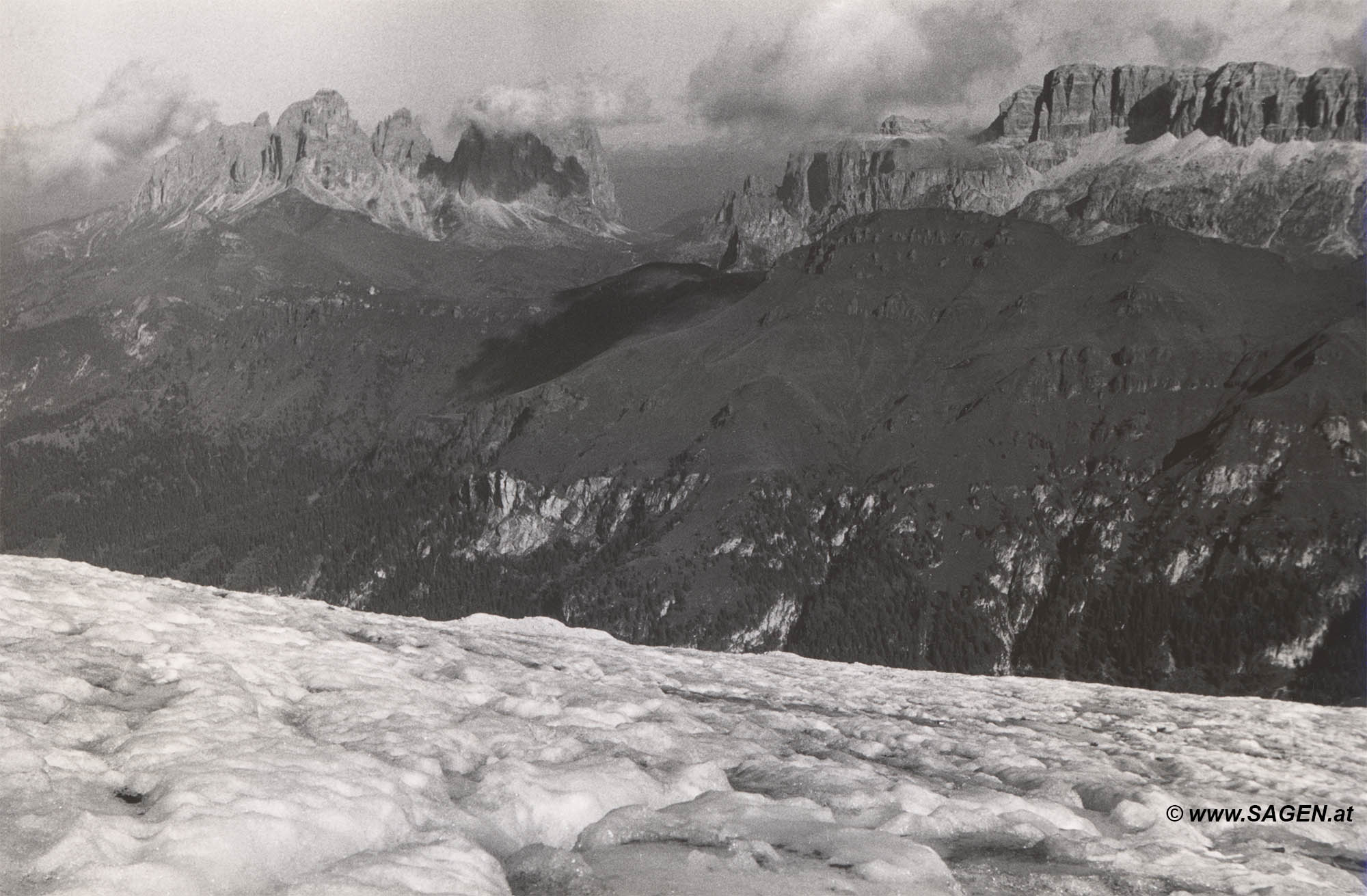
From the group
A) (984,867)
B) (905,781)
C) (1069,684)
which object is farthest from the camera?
(1069,684)

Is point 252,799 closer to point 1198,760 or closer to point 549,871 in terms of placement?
point 549,871

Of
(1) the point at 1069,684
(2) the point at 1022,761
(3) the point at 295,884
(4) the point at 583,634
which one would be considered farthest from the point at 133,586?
(1) the point at 1069,684

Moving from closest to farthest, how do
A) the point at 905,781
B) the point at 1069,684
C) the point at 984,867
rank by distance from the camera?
the point at 984,867 → the point at 905,781 → the point at 1069,684

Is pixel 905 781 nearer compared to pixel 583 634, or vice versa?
pixel 905 781

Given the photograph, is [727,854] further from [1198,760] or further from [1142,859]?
[1198,760]

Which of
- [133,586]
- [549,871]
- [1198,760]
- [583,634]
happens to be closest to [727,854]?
[549,871]

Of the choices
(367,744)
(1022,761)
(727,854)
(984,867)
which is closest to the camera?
(727,854)
